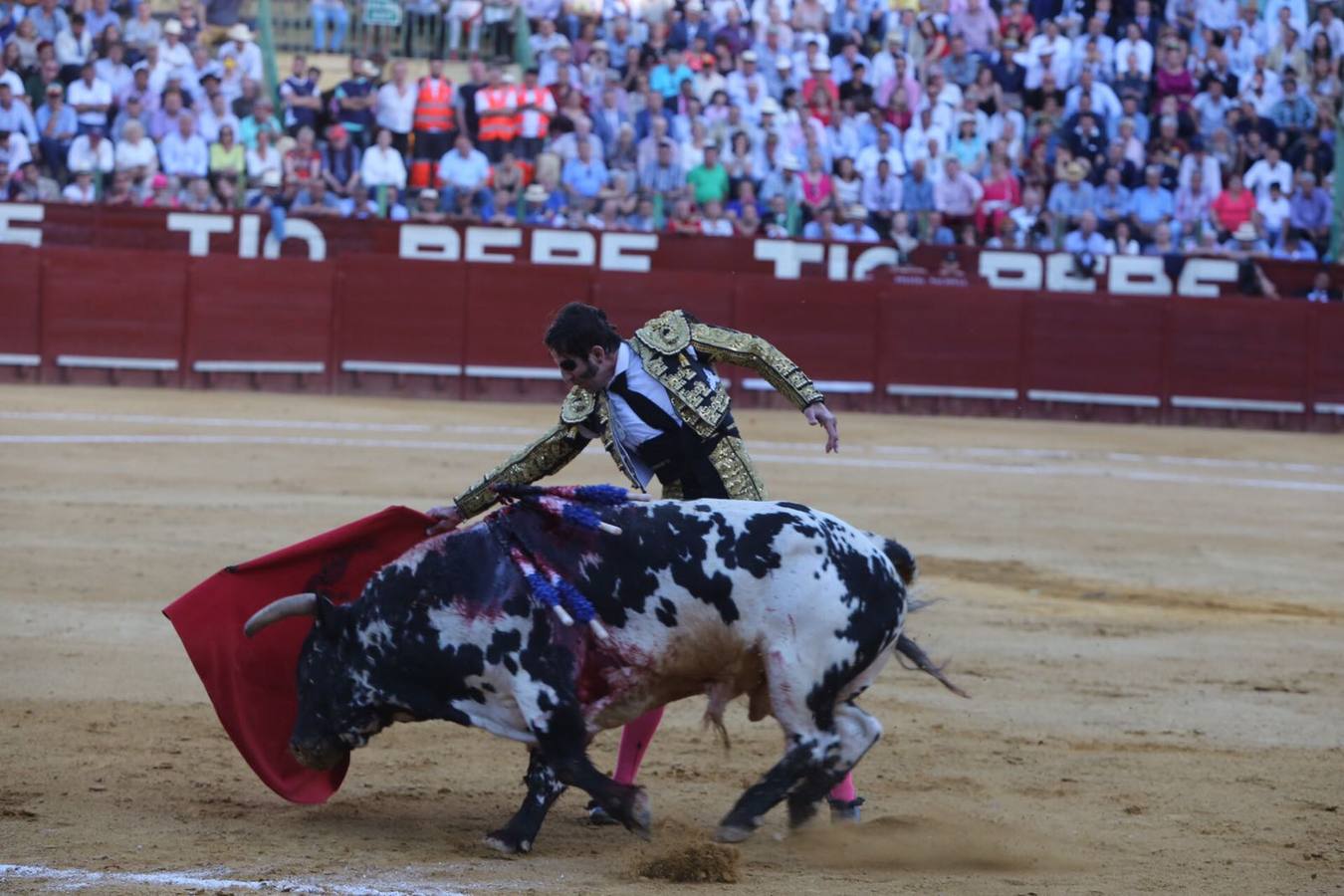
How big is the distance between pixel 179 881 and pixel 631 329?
12.8m

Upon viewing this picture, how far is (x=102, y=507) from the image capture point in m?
9.59

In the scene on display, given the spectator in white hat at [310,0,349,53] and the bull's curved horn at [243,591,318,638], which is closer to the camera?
the bull's curved horn at [243,591,318,638]

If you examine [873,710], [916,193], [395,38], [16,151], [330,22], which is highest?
[330,22]

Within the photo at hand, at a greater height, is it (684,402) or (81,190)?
(81,190)

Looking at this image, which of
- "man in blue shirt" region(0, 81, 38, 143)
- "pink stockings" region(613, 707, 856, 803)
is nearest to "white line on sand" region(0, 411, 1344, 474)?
"man in blue shirt" region(0, 81, 38, 143)

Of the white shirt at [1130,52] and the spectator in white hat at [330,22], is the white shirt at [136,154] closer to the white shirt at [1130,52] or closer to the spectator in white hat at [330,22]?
the spectator in white hat at [330,22]

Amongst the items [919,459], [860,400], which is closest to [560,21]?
[860,400]

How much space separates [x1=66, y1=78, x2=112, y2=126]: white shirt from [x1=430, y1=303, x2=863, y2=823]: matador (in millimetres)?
12226

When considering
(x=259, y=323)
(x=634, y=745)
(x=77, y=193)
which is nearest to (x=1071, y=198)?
(x=259, y=323)

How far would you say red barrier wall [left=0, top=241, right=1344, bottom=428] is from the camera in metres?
15.9

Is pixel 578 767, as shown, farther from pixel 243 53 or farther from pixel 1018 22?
pixel 1018 22

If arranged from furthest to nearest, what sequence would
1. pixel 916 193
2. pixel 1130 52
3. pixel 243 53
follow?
pixel 1130 52
pixel 243 53
pixel 916 193

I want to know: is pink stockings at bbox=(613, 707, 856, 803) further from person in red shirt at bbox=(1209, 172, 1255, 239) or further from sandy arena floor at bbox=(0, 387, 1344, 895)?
person in red shirt at bbox=(1209, 172, 1255, 239)

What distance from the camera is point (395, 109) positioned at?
16.4 metres
